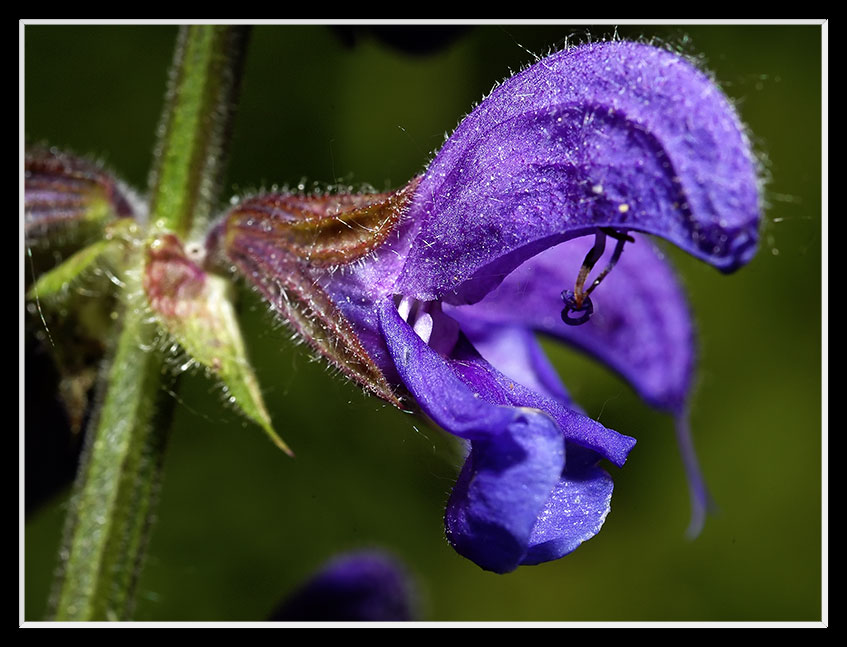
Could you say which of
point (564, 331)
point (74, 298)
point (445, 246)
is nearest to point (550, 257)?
point (564, 331)

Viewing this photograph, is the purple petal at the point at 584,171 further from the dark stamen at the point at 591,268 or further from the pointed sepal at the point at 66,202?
the pointed sepal at the point at 66,202

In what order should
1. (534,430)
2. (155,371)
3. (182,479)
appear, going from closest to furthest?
(534,430), (155,371), (182,479)

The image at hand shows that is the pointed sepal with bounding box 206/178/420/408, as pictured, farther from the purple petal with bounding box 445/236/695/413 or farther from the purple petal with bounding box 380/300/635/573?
the purple petal with bounding box 445/236/695/413

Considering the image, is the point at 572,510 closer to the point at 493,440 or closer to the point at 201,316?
the point at 493,440

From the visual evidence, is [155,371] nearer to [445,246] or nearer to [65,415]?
[65,415]

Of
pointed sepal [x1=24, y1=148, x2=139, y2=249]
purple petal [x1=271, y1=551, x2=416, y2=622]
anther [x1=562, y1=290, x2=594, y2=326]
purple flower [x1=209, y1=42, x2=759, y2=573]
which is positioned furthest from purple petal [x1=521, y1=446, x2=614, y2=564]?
purple petal [x1=271, y1=551, x2=416, y2=622]

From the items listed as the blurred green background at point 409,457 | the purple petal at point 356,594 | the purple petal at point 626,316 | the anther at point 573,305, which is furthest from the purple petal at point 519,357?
the blurred green background at point 409,457
